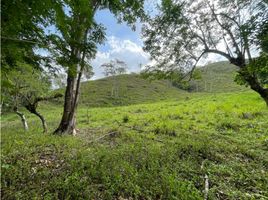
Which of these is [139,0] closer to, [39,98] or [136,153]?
[136,153]

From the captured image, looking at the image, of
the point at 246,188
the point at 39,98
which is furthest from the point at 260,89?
the point at 39,98

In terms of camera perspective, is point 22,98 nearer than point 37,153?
No

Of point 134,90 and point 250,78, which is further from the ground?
point 134,90

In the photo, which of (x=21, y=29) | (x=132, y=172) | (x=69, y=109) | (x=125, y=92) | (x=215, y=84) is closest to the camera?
(x=21, y=29)

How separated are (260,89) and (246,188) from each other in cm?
455

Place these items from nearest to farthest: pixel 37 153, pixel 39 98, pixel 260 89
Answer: pixel 37 153 < pixel 260 89 < pixel 39 98

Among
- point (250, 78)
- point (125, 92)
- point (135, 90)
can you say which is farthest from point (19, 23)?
point (135, 90)

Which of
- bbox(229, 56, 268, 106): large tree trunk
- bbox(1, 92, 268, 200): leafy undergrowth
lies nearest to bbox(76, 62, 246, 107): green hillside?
bbox(229, 56, 268, 106): large tree trunk

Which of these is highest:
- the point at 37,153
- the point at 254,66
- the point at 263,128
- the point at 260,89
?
the point at 254,66

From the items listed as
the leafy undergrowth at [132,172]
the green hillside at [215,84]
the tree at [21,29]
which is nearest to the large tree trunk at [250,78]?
the leafy undergrowth at [132,172]

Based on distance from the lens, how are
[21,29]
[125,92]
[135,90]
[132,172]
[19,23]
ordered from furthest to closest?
[135,90] < [125,92] < [132,172] < [21,29] < [19,23]

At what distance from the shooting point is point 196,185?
5.55 metres

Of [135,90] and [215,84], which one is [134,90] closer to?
[135,90]

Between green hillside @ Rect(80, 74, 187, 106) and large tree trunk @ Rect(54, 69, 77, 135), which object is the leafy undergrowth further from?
green hillside @ Rect(80, 74, 187, 106)
